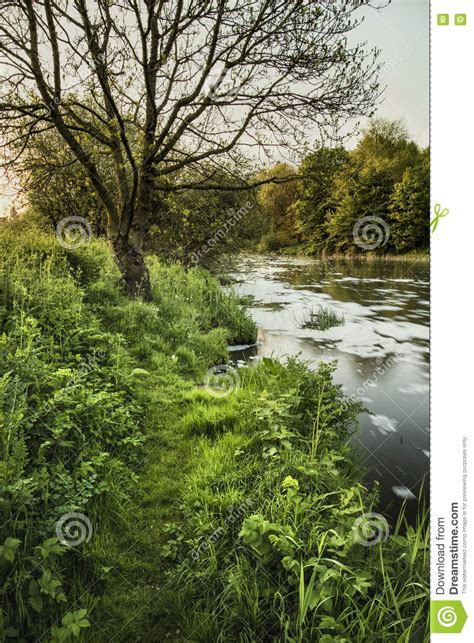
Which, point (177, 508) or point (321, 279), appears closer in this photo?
point (177, 508)

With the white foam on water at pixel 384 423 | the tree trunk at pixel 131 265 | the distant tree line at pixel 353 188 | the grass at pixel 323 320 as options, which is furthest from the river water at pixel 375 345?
the tree trunk at pixel 131 265

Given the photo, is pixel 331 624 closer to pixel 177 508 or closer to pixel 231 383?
pixel 177 508

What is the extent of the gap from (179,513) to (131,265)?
569cm

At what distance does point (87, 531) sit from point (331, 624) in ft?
4.79

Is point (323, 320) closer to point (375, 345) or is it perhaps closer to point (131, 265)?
point (375, 345)

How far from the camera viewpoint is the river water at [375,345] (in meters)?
3.64

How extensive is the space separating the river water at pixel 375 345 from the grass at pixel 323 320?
17 cm

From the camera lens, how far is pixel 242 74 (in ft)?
19.2

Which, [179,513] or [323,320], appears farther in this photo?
[323,320]

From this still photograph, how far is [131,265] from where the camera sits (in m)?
7.44

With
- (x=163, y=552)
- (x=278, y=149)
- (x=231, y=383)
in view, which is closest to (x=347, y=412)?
(x=231, y=383)

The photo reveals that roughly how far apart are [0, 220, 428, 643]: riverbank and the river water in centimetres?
43
